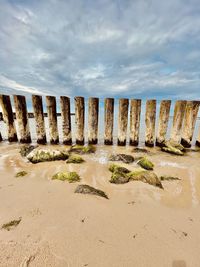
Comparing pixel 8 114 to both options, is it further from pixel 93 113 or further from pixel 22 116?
pixel 93 113

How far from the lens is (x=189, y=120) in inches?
211

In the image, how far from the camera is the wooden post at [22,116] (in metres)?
5.22

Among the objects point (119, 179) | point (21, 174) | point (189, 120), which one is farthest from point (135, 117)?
point (21, 174)

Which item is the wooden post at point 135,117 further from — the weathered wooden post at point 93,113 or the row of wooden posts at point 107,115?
the weathered wooden post at point 93,113

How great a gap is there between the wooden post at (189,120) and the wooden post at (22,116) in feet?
19.5

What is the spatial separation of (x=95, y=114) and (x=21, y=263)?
4695mm

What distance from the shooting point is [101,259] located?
1.07 m

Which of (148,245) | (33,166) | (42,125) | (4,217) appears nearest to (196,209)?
(148,245)

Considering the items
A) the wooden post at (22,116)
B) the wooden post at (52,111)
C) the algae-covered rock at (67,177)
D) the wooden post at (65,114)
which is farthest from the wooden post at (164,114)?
the wooden post at (22,116)

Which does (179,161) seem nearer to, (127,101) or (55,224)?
(127,101)

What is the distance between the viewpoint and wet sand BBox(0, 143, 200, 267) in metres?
1.09

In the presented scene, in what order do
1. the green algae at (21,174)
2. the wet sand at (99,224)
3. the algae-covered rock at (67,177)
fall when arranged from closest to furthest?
the wet sand at (99,224) < the algae-covered rock at (67,177) < the green algae at (21,174)

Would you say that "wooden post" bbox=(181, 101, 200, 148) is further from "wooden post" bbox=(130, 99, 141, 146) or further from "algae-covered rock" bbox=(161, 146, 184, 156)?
"wooden post" bbox=(130, 99, 141, 146)

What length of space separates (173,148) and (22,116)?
5.49 meters
